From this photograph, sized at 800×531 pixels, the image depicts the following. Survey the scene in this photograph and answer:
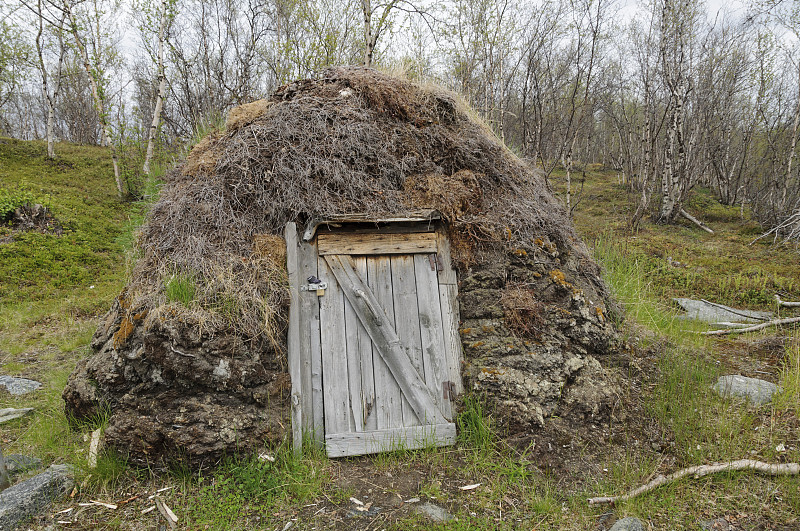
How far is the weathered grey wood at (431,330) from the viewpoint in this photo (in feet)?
14.8

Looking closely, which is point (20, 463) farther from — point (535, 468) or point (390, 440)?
point (535, 468)

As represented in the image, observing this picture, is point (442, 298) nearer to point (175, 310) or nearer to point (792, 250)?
point (175, 310)

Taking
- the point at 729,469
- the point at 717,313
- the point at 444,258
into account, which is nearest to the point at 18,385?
the point at 444,258

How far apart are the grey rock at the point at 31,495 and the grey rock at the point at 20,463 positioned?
0.41 metres

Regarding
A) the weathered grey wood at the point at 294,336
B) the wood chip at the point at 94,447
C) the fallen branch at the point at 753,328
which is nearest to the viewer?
the wood chip at the point at 94,447

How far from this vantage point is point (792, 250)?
436 inches

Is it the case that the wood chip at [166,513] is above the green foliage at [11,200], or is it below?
below

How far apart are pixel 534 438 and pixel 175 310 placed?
3.57 m

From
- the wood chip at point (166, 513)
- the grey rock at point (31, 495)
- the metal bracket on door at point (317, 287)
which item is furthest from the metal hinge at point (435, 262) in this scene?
the grey rock at point (31, 495)

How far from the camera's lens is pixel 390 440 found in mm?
4344

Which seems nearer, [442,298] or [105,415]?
[105,415]

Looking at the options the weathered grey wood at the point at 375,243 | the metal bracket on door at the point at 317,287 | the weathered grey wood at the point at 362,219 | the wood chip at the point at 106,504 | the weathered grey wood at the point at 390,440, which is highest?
the weathered grey wood at the point at 362,219

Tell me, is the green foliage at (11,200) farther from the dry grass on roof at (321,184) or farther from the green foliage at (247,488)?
the green foliage at (247,488)

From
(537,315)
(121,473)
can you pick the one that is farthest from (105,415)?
(537,315)
